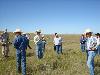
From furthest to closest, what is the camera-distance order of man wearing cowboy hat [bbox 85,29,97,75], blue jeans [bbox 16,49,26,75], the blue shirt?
the blue shirt, blue jeans [bbox 16,49,26,75], man wearing cowboy hat [bbox 85,29,97,75]

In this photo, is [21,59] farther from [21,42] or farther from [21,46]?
[21,42]

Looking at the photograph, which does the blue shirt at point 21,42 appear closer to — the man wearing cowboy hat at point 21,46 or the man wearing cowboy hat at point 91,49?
the man wearing cowboy hat at point 21,46

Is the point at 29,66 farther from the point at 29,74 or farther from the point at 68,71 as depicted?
the point at 68,71

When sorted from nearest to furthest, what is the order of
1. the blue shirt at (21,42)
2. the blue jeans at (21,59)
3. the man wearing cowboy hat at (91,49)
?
1. the man wearing cowboy hat at (91,49)
2. the blue jeans at (21,59)
3. the blue shirt at (21,42)

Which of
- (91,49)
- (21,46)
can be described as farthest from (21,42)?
(91,49)

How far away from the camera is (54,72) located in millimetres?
11125

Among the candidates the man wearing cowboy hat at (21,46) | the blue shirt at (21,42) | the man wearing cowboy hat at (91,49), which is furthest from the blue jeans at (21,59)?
the man wearing cowboy hat at (91,49)

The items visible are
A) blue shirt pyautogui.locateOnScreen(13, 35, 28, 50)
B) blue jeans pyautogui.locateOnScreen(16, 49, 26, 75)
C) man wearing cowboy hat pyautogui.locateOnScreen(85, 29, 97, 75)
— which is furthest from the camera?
blue shirt pyautogui.locateOnScreen(13, 35, 28, 50)

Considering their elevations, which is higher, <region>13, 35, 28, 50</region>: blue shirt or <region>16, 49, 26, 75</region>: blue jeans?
<region>13, 35, 28, 50</region>: blue shirt

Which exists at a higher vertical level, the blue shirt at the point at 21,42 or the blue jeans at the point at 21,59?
the blue shirt at the point at 21,42

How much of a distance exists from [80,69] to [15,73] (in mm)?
3157

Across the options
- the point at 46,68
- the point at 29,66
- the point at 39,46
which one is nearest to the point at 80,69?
the point at 46,68

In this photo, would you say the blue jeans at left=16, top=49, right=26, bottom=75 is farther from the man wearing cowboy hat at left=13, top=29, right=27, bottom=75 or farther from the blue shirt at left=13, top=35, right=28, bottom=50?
the blue shirt at left=13, top=35, right=28, bottom=50

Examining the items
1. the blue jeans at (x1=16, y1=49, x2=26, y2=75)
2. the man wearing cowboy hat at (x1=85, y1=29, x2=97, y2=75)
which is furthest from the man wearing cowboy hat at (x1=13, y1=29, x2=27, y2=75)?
the man wearing cowboy hat at (x1=85, y1=29, x2=97, y2=75)
